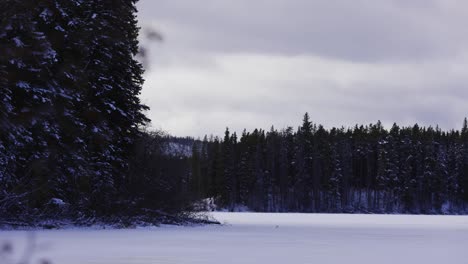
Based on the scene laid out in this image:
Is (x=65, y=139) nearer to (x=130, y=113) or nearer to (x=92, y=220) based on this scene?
(x=92, y=220)

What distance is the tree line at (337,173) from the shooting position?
106 m

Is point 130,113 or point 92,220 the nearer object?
point 92,220

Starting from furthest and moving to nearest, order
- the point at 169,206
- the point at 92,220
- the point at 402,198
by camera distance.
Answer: the point at 402,198 → the point at 169,206 → the point at 92,220

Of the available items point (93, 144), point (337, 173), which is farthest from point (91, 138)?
point (337, 173)

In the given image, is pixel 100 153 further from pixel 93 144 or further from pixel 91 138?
pixel 91 138

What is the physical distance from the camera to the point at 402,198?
10738 cm

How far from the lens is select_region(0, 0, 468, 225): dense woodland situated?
5.30m

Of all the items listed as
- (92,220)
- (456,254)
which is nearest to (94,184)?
(92,220)

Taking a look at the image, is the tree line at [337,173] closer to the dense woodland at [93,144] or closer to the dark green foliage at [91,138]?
the dense woodland at [93,144]

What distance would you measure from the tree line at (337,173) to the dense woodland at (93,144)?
0.37 m

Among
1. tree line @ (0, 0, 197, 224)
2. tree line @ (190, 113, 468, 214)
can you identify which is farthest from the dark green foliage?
tree line @ (190, 113, 468, 214)

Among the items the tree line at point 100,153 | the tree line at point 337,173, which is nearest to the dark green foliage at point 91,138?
the tree line at point 100,153

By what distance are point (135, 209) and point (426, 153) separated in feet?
331

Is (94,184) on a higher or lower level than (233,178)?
lower
